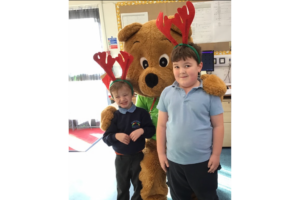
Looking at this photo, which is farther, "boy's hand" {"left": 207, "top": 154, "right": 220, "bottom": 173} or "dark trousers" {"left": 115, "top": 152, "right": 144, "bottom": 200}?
"dark trousers" {"left": 115, "top": 152, "right": 144, "bottom": 200}

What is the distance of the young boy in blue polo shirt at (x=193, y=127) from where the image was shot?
0.86 meters

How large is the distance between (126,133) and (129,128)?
0.03m

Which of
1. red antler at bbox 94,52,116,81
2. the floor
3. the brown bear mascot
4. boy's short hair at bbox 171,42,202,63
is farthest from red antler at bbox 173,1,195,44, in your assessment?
the floor

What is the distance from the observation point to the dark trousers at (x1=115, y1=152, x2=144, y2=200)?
3.71 ft

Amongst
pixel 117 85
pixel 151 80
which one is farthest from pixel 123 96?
pixel 151 80

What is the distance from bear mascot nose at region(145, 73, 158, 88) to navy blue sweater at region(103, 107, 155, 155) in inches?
6.9

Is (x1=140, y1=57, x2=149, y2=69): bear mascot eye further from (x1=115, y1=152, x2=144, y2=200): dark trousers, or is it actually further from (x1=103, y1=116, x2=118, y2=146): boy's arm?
(x1=115, y1=152, x2=144, y2=200): dark trousers

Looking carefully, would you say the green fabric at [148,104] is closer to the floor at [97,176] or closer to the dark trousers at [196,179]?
the dark trousers at [196,179]

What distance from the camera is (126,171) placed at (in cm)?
114

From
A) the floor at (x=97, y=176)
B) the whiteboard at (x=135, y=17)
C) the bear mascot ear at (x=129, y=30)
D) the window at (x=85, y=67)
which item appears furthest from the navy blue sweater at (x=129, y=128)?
the window at (x=85, y=67)

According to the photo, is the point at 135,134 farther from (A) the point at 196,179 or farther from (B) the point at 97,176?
(B) the point at 97,176

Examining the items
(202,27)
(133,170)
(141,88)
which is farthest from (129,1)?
(133,170)

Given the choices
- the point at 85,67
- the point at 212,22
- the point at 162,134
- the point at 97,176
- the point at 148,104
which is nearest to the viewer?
the point at 162,134
